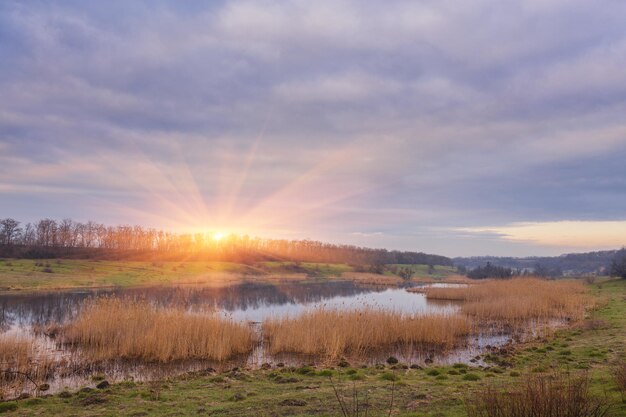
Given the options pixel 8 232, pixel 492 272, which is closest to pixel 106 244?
pixel 8 232

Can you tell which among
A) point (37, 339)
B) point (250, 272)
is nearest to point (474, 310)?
point (37, 339)

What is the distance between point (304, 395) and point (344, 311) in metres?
12.0

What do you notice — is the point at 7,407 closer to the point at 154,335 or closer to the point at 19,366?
the point at 19,366

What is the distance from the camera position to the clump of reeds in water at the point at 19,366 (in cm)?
1180

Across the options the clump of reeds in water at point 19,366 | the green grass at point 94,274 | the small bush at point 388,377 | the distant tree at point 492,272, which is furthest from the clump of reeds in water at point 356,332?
the distant tree at point 492,272

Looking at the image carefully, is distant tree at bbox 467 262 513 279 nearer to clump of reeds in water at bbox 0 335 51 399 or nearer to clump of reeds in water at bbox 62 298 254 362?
clump of reeds in water at bbox 62 298 254 362

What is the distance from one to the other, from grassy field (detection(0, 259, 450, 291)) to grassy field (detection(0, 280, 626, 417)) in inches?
1655

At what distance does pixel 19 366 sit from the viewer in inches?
534

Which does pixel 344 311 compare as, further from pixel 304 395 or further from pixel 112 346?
pixel 304 395

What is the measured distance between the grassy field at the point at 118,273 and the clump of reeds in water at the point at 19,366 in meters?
34.8

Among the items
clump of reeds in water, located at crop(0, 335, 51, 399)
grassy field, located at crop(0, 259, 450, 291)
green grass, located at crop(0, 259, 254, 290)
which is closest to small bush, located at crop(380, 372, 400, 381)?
clump of reeds in water, located at crop(0, 335, 51, 399)

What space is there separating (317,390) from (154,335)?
844 cm

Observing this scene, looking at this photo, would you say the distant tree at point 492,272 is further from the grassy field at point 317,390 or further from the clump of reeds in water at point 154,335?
the clump of reeds in water at point 154,335

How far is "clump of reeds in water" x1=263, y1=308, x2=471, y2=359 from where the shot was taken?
1698 cm
